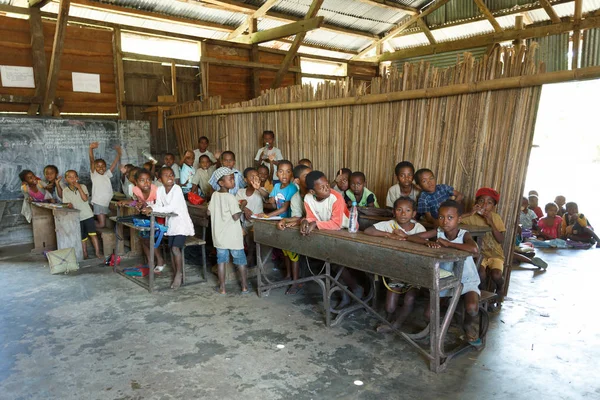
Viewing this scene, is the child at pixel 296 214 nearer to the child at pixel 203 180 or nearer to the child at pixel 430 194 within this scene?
the child at pixel 430 194

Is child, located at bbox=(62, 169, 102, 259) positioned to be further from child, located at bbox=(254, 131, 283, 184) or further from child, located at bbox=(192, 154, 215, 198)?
child, located at bbox=(254, 131, 283, 184)

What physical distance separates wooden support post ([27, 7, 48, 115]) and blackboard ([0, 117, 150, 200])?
1.80ft

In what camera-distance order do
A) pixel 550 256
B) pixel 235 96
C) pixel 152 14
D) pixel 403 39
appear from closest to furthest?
pixel 550 256, pixel 152 14, pixel 235 96, pixel 403 39

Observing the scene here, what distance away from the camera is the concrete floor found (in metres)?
2.93

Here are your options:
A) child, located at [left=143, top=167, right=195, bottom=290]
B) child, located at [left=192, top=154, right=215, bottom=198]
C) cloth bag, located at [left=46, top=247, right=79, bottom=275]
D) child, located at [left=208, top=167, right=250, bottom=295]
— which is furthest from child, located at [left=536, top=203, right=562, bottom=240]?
cloth bag, located at [left=46, top=247, right=79, bottom=275]

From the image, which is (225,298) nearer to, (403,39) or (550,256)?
(550,256)

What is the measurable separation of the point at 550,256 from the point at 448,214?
3.88 meters

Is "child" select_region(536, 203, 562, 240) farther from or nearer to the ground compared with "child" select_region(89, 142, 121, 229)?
nearer to the ground

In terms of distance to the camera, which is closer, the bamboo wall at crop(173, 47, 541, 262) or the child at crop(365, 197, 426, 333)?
the child at crop(365, 197, 426, 333)

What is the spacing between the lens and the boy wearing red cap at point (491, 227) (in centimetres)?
414

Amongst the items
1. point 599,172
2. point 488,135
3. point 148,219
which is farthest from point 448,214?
point 599,172

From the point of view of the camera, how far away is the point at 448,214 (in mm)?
3475

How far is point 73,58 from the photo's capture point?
332 inches

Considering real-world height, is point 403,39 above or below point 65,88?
above
